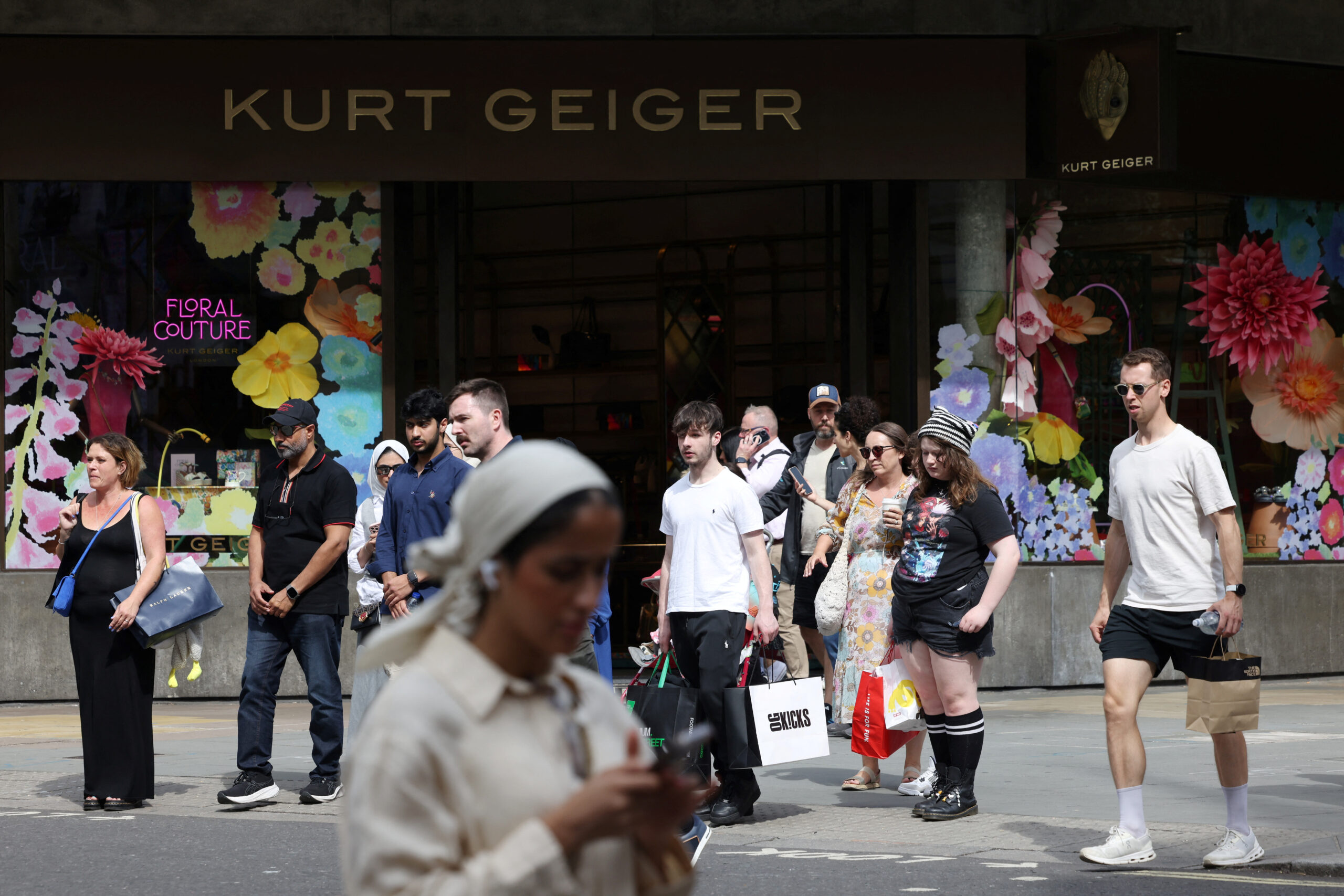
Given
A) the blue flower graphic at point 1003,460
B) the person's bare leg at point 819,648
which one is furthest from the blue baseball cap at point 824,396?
the blue flower graphic at point 1003,460

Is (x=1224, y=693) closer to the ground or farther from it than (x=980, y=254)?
closer to the ground

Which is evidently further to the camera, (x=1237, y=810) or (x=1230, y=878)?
(x=1237, y=810)

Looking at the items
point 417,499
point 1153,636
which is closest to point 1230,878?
point 1153,636

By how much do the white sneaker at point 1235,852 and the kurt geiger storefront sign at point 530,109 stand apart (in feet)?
24.7

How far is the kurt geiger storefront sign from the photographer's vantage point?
1312 centimetres

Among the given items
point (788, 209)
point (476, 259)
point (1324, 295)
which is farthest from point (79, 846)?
point (1324, 295)

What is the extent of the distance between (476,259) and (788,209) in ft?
8.52

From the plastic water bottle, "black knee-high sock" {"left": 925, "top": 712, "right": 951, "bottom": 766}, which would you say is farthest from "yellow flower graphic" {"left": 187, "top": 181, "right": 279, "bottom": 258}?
the plastic water bottle

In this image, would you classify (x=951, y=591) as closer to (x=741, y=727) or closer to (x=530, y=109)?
(x=741, y=727)

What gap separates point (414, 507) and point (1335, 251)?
31.7ft

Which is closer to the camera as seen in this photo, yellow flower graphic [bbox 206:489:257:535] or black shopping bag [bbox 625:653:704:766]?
black shopping bag [bbox 625:653:704:766]

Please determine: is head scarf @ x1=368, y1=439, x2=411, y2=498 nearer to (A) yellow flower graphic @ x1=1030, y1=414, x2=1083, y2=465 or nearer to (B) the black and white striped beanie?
(B) the black and white striped beanie

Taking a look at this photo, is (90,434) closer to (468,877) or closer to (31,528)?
(31,528)

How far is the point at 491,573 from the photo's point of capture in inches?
80.5
